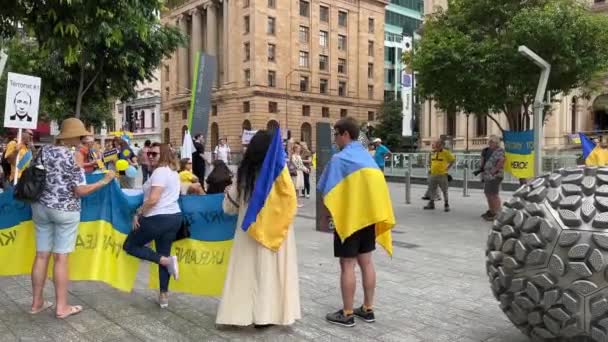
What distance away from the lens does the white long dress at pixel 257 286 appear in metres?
4.36

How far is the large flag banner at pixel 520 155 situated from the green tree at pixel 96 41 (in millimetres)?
8128

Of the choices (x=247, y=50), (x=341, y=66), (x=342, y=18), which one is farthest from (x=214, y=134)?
(x=342, y=18)

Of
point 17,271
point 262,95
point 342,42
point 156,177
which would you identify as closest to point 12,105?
point 17,271

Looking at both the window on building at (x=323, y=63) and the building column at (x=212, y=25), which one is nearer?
the building column at (x=212, y=25)

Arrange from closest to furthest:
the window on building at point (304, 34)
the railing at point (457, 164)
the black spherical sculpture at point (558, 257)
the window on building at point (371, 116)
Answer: the black spherical sculpture at point (558, 257) < the railing at point (457, 164) < the window on building at point (304, 34) < the window on building at point (371, 116)

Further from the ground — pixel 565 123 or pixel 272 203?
pixel 565 123

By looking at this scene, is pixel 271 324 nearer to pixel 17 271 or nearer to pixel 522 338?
pixel 522 338

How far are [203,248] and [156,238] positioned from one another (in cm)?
45

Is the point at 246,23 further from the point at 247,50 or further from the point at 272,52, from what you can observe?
the point at 272,52

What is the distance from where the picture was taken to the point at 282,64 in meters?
65.2

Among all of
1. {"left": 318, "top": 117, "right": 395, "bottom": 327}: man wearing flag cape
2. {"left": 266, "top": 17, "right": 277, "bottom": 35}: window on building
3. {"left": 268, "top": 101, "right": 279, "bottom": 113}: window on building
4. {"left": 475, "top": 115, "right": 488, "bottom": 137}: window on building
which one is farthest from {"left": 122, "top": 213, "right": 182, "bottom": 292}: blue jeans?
{"left": 266, "top": 17, "right": 277, "bottom": 35}: window on building

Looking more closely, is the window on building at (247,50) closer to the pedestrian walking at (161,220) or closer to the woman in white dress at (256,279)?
the pedestrian walking at (161,220)

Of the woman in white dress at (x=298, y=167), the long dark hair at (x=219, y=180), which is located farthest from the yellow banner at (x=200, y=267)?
the woman in white dress at (x=298, y=167)

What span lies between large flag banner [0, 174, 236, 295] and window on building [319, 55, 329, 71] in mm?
65843
